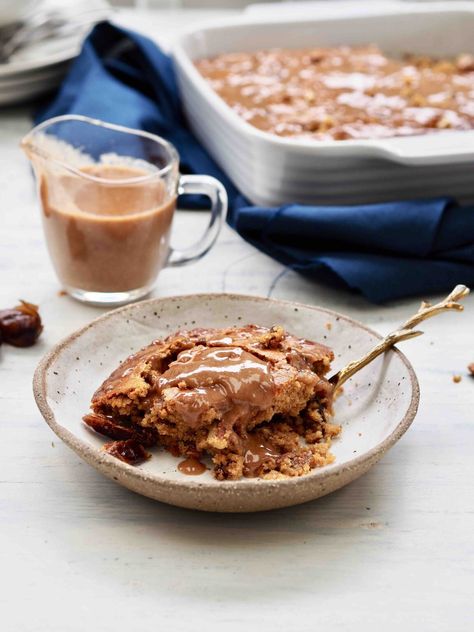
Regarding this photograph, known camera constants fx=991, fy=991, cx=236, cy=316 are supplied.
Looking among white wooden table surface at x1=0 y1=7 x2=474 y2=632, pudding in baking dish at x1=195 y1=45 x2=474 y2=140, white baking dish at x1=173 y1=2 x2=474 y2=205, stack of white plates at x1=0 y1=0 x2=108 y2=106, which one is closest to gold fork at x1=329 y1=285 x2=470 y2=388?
white wooden table surface at x1=0 y1=7 x2=474 y2=632

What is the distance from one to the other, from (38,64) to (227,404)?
168 centimetres

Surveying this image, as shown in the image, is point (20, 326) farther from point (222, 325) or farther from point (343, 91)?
point (343, 91)

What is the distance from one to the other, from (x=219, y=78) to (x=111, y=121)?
1.14ft

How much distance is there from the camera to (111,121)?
8.14ft

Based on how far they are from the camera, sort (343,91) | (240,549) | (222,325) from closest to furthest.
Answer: (240,549), (222,325), (343,91)

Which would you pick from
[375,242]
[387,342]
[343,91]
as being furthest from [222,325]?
[343,91]

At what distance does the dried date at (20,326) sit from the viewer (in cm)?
176

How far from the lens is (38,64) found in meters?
2.73

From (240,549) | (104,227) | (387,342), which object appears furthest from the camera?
(104,227)

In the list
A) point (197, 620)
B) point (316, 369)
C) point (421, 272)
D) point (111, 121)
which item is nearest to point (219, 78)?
point (111, 121)

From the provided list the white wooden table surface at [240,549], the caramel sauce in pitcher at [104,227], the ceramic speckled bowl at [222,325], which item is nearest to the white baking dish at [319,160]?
the caramel sauce in pitcher at [104,227]

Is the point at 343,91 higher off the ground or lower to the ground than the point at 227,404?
lower

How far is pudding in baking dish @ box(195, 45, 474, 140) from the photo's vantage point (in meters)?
2.32

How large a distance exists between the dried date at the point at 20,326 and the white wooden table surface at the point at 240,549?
0.11 m
